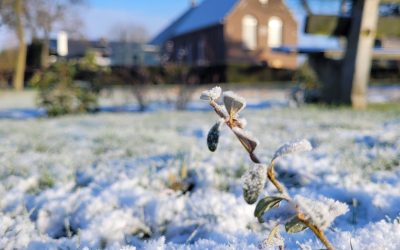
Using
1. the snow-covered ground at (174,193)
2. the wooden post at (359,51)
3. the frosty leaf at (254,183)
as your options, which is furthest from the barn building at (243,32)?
the frosty leaf at (254,183)

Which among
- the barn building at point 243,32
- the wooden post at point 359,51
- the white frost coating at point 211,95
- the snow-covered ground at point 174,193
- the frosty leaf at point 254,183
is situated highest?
the barn building at point 243,32

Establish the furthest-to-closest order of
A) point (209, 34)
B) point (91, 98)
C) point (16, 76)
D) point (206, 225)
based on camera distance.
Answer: point (209, 34), point (16, 76), point (91, 98), point (206, 225)

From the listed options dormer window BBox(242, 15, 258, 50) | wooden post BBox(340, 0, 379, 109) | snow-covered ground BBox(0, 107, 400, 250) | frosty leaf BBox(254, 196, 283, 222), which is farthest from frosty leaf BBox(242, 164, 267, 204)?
dormer window BBox(242, 15, 258, 50)

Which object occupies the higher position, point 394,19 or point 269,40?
point 269,40

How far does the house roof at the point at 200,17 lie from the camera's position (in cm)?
3055

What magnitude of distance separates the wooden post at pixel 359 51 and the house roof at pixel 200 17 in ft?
74.0

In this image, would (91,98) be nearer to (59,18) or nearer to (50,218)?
(50,218)

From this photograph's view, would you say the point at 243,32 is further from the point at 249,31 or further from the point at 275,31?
the point at 275,31

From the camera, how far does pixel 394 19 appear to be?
8.19m

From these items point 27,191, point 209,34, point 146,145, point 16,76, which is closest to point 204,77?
point 209,34

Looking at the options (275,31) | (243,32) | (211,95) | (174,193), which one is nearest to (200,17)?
(243,32)

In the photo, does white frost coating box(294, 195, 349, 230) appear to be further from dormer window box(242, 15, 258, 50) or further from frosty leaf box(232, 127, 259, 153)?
dormer window box(242, 15, 258, 50)

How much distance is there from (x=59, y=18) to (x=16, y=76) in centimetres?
494

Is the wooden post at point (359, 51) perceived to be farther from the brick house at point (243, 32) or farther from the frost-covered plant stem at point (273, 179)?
the brick house at point (243, 32)
